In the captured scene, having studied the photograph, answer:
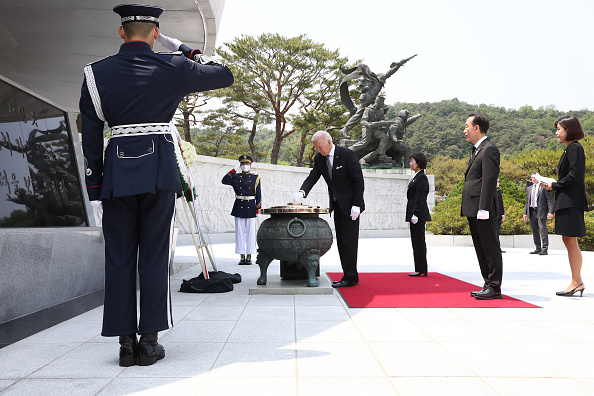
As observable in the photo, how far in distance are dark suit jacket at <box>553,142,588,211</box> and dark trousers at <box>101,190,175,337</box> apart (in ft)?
13.3

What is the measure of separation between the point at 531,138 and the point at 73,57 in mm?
45929

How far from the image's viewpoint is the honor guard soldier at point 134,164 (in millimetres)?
2865

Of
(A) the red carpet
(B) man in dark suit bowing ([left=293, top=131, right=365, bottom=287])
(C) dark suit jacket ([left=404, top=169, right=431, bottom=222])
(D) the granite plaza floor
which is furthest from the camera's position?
(C) dark suit jacket ([left=404, top=169, right=431, bottom=222])

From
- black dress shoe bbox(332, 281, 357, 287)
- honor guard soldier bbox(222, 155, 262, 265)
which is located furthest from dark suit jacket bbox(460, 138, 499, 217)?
honor guard soldier bbox(222, 155, 262, 265)

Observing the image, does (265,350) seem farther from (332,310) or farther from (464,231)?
(464,231)

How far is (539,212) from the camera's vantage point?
1029 centimetres

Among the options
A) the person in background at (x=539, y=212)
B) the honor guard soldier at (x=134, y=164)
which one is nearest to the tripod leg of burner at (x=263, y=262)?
the honor guard soldier at (x=134, y=164)

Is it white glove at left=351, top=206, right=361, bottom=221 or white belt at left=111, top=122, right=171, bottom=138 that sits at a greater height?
white belt at left=111, top=122, right=171, bottom=138

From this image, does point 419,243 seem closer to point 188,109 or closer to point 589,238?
point 589,238

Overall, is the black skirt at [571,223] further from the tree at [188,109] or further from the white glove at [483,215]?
the tree at [188,109]

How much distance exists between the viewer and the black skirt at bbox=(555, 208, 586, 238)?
487cm

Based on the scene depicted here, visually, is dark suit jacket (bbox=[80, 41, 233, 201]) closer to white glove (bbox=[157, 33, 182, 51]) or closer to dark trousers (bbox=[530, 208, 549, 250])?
white glove (bbox=[157, 33, 182, 51])

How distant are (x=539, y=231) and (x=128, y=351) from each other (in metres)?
10.4

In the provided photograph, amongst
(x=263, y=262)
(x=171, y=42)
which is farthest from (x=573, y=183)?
(x=171, y=42)
